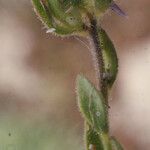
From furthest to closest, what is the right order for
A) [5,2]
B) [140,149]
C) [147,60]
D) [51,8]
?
[5,2] < [147,60] < [140,149] < [51,8]

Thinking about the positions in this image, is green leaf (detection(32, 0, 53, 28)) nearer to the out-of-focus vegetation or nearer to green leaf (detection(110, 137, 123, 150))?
green leaf (detection(110, 137, 123, 150))

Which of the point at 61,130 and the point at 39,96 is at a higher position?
the point at 39,96

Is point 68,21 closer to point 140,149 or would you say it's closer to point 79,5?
point 79,5

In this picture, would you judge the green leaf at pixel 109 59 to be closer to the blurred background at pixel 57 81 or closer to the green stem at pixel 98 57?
the green stem at pixel 98 57

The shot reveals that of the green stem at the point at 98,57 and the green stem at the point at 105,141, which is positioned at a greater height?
the green stem at the point at 98,57

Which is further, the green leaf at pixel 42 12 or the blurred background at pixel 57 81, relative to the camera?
the blurred background at pixel 57 81

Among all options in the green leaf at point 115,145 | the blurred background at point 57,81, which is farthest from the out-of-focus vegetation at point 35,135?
the green leaf at point 115,145

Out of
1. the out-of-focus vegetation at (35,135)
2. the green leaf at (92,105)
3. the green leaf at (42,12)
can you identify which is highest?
the green leaf at (42,12)

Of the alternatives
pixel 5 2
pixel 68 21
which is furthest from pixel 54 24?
pixel 5 2
